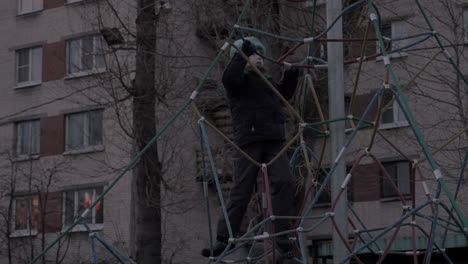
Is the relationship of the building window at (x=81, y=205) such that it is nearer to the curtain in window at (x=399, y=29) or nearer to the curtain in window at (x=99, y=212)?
the curtain in window at (x=99, y=212)

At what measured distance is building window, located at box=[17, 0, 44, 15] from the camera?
2745cm

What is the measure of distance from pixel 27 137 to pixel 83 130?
2550 mm

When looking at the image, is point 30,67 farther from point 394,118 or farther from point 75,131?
point 394,118

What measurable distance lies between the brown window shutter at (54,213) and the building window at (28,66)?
4.03 meters

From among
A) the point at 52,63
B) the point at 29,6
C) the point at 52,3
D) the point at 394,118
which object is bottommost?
the point at 394,118

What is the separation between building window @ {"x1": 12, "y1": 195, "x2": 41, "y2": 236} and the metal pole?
20347 mm

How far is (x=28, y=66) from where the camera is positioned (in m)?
27.3

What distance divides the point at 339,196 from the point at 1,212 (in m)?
18.5

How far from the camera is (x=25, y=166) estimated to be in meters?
26.4

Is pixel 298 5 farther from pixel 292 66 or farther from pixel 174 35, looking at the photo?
pixel 292 66

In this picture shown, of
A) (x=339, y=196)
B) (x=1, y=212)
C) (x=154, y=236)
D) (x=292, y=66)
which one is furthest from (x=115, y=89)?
(x=339, y=196)

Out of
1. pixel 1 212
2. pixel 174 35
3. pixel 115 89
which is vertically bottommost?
pixel 1 212

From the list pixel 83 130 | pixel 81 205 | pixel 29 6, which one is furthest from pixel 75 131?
pixel 29 6

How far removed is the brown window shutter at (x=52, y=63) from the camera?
2625 cm
